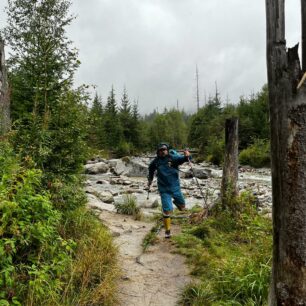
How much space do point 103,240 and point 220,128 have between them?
39006mm

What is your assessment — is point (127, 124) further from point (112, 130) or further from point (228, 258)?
point (228, 258)

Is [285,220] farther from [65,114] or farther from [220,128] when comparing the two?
[220,128]

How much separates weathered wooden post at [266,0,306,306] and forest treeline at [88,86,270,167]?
2291 cm

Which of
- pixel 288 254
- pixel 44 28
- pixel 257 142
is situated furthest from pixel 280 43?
pixel 257 142

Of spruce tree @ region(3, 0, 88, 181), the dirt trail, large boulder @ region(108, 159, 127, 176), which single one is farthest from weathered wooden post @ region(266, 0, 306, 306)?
large boulder @ region(108, 159, 127, 176)

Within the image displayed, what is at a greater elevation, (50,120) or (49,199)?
(50,120)

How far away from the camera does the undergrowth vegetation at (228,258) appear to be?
3.91 meters

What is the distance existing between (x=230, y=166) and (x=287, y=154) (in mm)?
5644

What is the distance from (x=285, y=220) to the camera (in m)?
2.31

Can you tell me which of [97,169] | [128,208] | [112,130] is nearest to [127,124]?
[112,130]

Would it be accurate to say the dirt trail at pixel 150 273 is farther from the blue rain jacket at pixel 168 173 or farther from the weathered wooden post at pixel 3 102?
the weathered wooden post at pixel 3 102

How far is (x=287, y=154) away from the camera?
225 cm

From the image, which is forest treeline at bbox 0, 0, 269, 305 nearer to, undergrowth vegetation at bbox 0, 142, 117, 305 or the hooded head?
undergrowth vegetation at bbox 0, 142, 117, 305

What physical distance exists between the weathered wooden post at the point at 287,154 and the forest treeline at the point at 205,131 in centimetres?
2291
